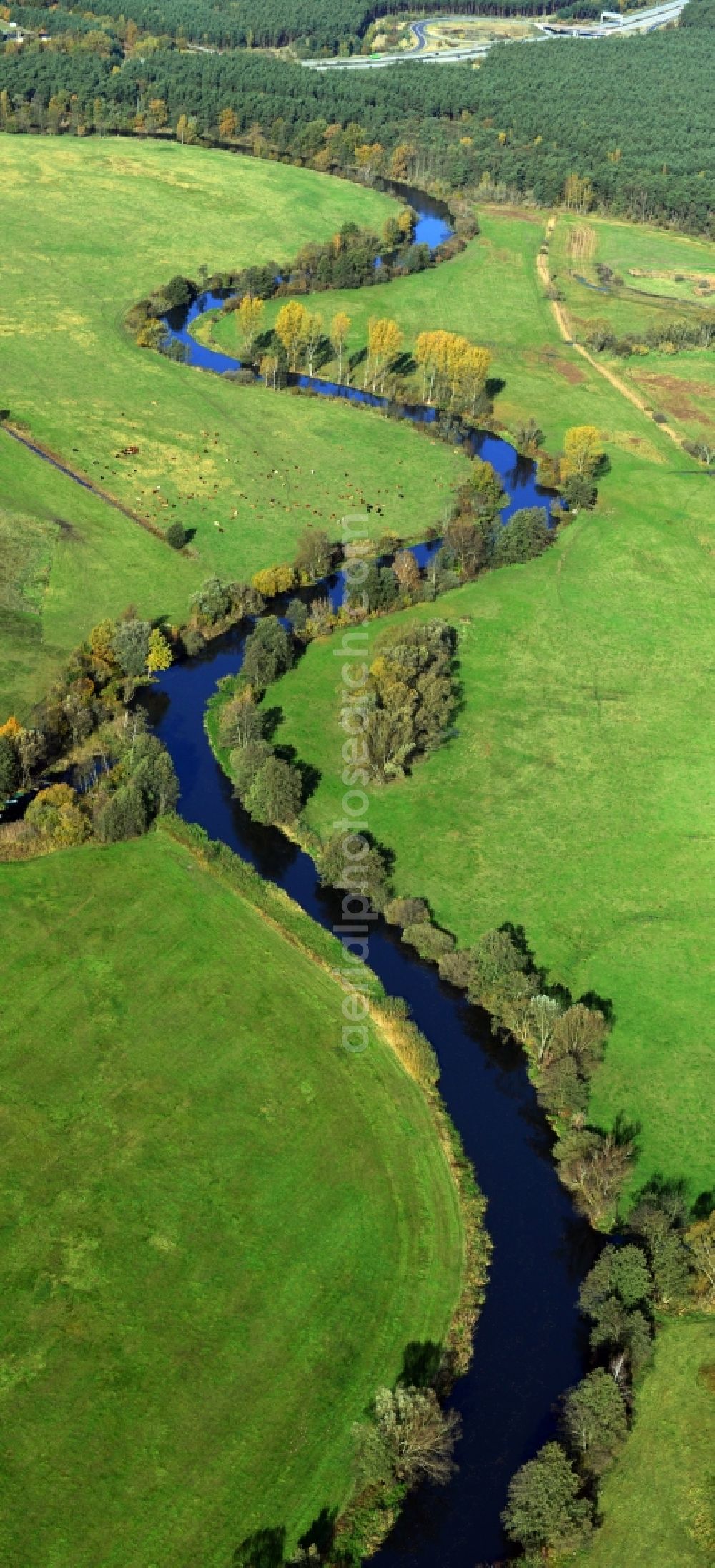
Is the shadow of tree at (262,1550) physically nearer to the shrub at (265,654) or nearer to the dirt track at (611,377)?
the shrub at (265,654)

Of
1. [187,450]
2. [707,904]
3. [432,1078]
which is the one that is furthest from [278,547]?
[432,1078]

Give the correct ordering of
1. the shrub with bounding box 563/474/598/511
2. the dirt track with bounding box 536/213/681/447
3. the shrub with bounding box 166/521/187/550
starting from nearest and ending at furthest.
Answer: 1. the shrub with bounding box 166/521/187/550
2. the shrub with bounding box 563/474/598/511
3. the dirt track with bounding box 536/213/681/447

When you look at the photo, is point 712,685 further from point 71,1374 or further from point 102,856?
point 71,1374

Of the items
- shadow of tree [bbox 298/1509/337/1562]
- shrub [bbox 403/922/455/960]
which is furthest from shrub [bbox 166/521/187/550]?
shadow of tree [bbox 298/1509/337/1562]

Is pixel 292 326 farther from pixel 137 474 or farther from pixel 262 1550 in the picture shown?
pixel 262 1550

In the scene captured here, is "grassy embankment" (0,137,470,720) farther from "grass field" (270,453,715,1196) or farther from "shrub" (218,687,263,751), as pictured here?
"grass field" (270,453,715,1196)
